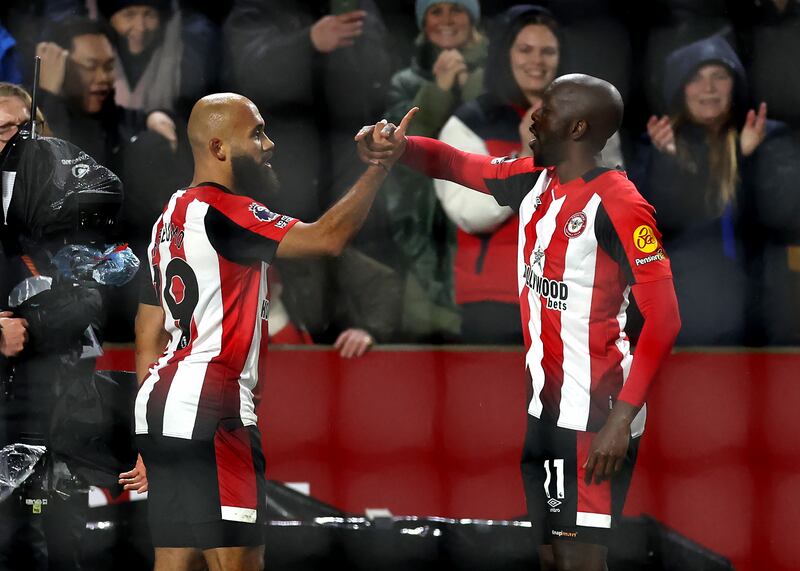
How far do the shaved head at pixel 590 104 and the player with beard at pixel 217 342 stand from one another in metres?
0.32

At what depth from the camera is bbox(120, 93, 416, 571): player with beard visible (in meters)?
2.52

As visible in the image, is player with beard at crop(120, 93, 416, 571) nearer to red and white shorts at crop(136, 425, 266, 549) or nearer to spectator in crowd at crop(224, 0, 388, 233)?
red and white shorts at crop(136, 425, 266, 549)

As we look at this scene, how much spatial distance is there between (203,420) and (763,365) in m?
1.75

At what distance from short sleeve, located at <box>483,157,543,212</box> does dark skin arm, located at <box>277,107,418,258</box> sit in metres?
0.31

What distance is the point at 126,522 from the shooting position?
11.8 feet

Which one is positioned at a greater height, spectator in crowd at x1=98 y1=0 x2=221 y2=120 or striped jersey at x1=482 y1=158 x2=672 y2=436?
spectator in crowd at x1=98 y1=0 x2=221 y2=120

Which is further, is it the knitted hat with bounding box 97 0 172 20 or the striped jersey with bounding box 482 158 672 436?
the knitted hat with bounding box 97 0 172 20

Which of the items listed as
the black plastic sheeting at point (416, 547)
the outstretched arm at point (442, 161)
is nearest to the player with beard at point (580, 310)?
the outstretched arm at point (442, 161)

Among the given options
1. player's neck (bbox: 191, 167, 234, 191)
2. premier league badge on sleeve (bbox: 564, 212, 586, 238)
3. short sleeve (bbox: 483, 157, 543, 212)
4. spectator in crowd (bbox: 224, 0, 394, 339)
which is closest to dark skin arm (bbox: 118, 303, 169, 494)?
player's neck (bbox: 191, 167, 234, 191)

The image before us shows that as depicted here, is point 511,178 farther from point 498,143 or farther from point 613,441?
point 498,143

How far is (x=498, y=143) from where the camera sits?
3.62 metres

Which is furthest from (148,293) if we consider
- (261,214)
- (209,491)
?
(209,491)

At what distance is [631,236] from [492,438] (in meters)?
1.31

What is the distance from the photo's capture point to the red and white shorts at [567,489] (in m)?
2.54
